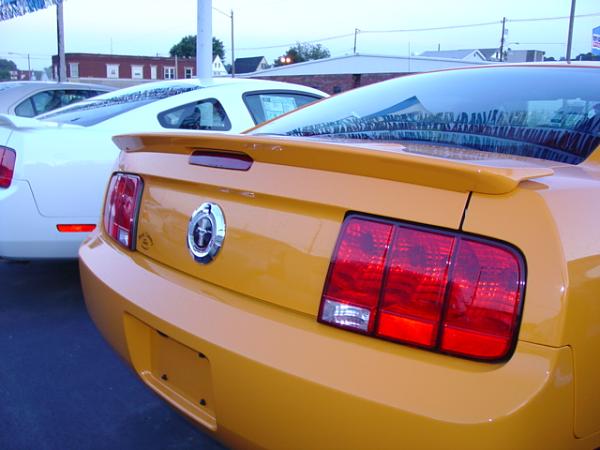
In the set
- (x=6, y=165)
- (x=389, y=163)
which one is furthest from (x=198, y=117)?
(x=389, y=163)

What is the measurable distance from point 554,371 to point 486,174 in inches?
17.1

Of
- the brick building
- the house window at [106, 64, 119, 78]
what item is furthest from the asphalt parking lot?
the house window at [106, 64, 119, 78]

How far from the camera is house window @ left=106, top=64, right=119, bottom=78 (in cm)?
6781

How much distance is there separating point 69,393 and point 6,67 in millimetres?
93065

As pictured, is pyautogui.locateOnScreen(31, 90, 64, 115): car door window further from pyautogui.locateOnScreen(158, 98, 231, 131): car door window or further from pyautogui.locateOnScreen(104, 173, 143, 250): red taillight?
pyautogui.locateOnScreen(104, 173, 143, 250): red taillight

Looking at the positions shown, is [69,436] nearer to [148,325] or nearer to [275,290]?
[148,325]

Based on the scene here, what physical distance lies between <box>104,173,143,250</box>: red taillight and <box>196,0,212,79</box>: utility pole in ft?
15.8

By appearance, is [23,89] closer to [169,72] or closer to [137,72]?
[137,72]

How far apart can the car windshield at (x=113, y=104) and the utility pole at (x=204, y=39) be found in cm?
220

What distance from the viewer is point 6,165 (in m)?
3.32

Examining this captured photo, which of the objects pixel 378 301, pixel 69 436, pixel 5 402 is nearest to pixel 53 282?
pixel 5 402

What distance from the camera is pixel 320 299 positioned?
1.40m

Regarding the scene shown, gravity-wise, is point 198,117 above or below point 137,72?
below

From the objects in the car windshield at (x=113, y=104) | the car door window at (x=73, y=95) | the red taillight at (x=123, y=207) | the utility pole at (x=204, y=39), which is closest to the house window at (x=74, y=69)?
the car door window at (x=73, y=95)
